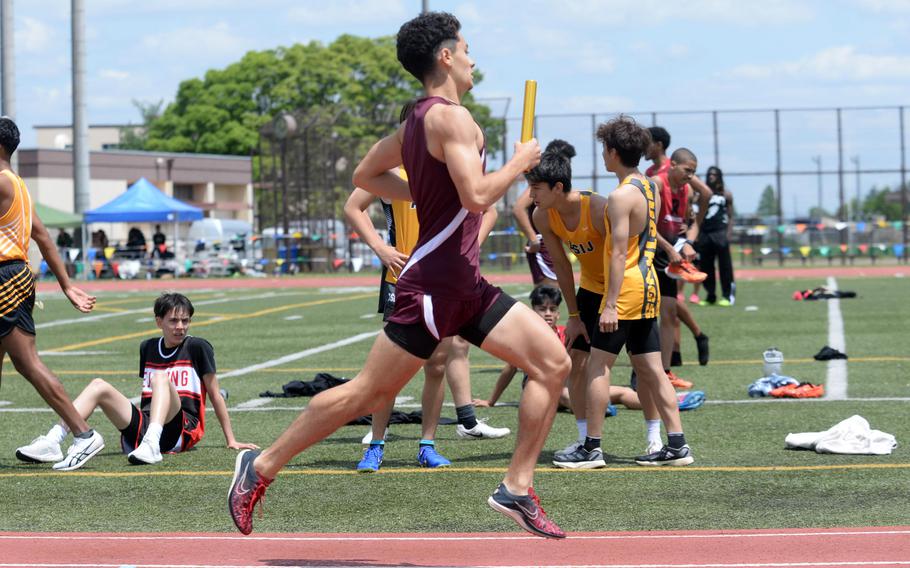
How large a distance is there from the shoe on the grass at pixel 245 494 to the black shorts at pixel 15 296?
2.87 m

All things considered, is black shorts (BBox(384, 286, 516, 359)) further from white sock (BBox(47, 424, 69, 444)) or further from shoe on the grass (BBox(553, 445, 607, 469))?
white sock (BBox(47, 424, 69, 444))

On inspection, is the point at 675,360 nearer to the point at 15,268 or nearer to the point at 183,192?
the point at 15,268

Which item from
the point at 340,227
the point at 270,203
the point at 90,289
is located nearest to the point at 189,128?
the point at 270,203

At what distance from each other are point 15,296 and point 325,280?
1218 inches

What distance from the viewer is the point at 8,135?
349 inches

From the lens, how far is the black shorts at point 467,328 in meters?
6.05

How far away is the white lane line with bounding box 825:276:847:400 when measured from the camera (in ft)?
39.2

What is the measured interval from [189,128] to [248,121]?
20.3 ft

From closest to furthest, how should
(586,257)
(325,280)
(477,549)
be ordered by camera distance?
(477,549)
(586,257)
(325,280)

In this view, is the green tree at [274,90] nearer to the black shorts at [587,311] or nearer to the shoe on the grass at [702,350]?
the shoe on the grass at [702,350]

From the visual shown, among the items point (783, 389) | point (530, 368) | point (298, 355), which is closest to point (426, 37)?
point (530, 368)

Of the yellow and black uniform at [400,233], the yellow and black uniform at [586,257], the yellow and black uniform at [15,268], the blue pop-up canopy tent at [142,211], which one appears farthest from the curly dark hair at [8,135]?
the blue pop-up canopy tent at [142,211]

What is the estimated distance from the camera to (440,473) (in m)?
8.41

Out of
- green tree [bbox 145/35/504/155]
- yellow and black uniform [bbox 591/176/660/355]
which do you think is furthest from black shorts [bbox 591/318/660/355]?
green tree [bbox 145/35/504/155]
